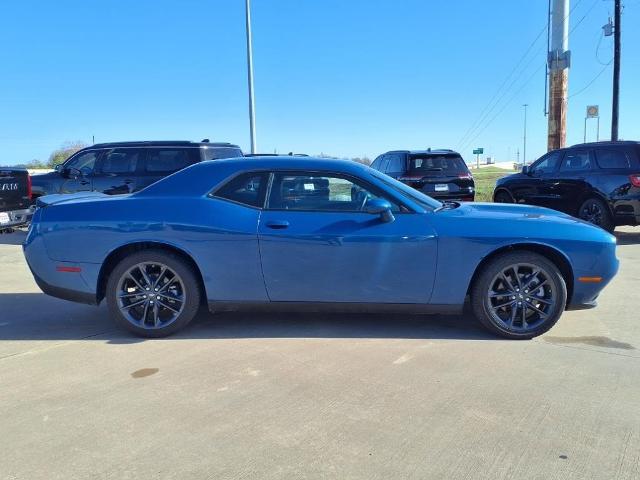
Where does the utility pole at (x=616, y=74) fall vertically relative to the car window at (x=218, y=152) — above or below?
above

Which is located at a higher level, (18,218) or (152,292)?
(18,218)

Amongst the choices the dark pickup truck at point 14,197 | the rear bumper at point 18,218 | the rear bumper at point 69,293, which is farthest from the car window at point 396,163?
the rear bumper at point 69,293

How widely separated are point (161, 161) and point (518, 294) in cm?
794

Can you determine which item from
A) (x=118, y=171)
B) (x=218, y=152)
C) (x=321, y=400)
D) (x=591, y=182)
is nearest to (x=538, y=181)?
(x=591, y=182)

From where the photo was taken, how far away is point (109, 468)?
Answer: 8.88 ft

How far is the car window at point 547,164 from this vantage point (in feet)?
35.7

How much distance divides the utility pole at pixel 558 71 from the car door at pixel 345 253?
1560 cm

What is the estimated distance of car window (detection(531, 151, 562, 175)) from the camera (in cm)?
1087

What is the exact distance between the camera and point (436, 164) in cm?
1170

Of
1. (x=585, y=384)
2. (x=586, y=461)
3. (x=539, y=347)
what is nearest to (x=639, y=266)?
(x=539, y=347)

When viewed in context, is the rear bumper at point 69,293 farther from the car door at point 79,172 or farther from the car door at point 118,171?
the car door at point 79,172

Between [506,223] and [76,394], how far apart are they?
345 cm

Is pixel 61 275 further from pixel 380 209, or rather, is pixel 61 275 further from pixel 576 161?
pixel 576 161

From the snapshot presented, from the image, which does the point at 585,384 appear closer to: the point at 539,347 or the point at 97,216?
the point at 539,347
